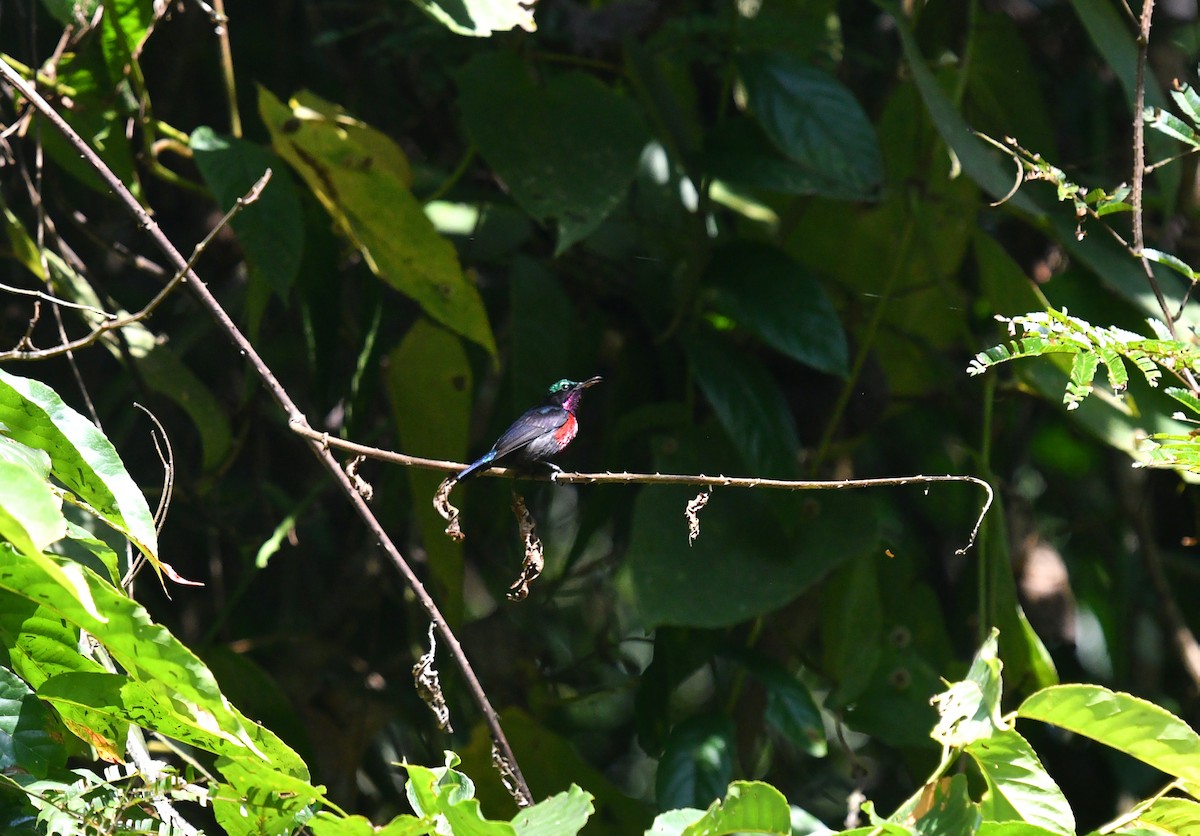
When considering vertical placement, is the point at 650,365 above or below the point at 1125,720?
below

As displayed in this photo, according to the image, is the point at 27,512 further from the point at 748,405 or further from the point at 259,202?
the point at 748,405

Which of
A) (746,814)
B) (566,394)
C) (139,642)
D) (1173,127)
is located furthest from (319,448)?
(1173,127)

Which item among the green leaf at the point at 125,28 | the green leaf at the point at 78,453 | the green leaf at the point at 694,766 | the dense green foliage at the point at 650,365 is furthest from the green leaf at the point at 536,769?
the green leaf at the point at 125,28

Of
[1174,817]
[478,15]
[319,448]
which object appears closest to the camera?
[1174,817]

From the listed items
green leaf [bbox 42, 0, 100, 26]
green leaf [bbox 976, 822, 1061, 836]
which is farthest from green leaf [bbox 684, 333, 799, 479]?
green leaf [bbox 42, 0, 100, 26]

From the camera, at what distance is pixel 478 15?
225 cm

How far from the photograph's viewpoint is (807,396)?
285 cm

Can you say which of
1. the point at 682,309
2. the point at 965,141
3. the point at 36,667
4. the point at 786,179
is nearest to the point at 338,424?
the point at 682,309

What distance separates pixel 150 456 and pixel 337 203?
1358 millimetres

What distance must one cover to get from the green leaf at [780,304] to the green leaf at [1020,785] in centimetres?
113

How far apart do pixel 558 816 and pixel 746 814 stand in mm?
191

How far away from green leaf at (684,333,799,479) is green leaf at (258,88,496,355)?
19.4 inches

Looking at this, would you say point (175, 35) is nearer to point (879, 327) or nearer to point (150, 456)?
point (150, 456)

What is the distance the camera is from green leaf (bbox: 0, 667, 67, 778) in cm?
135
